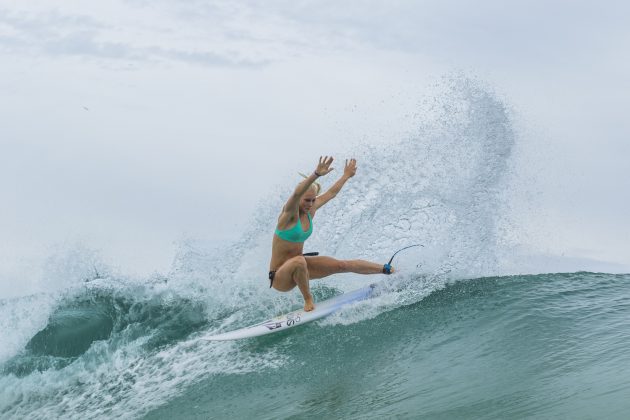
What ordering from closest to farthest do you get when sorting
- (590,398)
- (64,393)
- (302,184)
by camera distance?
(590,398)
(302,184)
(64,393)

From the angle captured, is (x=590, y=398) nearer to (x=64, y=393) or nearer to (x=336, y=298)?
(x=336, y=298)

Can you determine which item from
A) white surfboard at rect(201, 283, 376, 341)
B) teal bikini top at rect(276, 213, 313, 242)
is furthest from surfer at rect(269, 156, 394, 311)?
white surfboard at rect(201, 283, 376, 341)

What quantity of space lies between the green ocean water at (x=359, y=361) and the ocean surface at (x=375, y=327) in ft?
0.07

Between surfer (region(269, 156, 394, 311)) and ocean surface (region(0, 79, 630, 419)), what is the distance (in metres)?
0.61

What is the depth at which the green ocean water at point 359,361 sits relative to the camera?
6309 millimetres

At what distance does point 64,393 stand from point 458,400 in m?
4.62

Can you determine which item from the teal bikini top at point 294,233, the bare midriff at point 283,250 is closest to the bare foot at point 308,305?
the bare midriff at point 283,250

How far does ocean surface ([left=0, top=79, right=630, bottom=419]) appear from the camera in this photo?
659cm

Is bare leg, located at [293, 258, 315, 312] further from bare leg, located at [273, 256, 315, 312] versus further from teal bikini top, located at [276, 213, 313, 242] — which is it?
teal bikini top, located at [276, 213, 313, 242]

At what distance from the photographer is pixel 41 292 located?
32.2ft

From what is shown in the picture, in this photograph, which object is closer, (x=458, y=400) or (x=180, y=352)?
(x=458, y=400)

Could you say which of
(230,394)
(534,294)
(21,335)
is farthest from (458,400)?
(21,335)

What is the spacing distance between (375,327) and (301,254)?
4.12 feet

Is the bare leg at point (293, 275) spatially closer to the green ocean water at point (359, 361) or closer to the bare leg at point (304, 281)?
the bare leg at point (304, 281)
